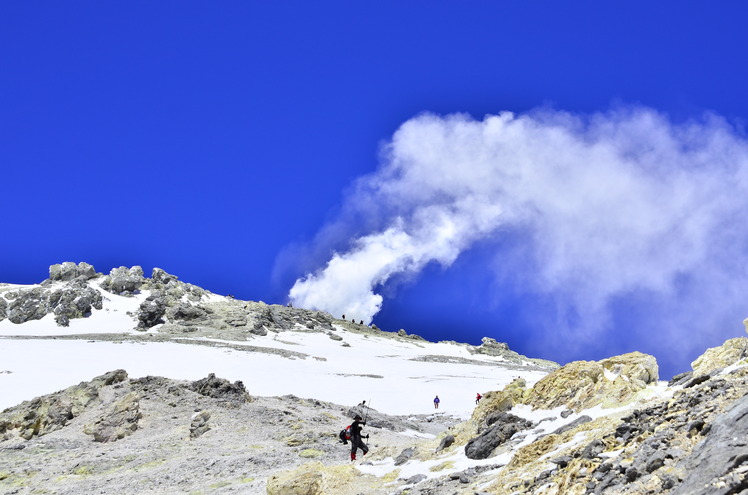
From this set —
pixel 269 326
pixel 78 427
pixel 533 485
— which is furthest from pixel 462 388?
pixel 269 326

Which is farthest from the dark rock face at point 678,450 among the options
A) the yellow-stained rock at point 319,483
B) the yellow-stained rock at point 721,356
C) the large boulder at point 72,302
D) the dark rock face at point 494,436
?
the large boulder at point 72,302

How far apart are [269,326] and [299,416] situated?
230 ft

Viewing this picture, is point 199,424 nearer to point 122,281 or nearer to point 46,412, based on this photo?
point 46,412

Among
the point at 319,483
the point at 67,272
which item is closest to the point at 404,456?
the point at 319,483

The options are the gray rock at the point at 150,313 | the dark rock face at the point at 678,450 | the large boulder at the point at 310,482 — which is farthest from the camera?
the gray rock at the point at 150,313

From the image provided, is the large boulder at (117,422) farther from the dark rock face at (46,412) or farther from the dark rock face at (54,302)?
the dark rock face at (54,302)

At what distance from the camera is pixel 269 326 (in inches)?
3893

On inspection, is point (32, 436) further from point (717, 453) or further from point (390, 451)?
point (717, 453)

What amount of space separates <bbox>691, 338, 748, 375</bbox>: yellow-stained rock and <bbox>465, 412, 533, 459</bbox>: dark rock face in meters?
4.72

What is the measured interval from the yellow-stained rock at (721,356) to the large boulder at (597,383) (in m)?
1.48

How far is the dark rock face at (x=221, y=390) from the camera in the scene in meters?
32.0

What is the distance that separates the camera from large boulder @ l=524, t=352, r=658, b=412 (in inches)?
604

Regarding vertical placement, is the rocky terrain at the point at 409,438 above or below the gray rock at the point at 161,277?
below

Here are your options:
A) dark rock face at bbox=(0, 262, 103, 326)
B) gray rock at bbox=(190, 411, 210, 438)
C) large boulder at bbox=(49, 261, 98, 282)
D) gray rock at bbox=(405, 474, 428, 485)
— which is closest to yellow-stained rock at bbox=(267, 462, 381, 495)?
gray rock at bbox=(405, 474, 428, 485)
